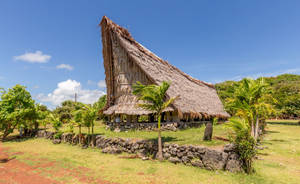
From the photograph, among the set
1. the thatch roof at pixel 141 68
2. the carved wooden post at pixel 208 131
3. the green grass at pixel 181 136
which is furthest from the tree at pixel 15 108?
the carved wooden post at pixel 208 131

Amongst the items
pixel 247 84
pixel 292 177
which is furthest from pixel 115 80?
pixel 292 177

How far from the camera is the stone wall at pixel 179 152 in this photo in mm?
6949

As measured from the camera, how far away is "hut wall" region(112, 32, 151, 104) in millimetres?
16500

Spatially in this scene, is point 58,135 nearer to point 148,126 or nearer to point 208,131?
point 148,126

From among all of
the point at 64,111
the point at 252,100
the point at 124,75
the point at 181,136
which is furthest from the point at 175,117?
the point at 64,111

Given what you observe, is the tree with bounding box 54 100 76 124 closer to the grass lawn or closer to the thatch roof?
the thatch roof

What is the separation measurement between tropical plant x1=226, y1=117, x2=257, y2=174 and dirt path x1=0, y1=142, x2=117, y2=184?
553cm

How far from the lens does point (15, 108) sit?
16156 mm

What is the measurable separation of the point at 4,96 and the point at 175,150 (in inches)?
678

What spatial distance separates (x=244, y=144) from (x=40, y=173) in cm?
897

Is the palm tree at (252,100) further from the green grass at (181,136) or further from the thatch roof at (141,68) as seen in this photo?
the thatch roof at (141,68)

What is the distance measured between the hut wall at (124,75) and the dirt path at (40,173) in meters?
9.00

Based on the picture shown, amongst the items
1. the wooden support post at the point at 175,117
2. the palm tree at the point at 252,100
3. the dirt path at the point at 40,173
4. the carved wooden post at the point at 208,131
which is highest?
the palm tree at the point at 252,100

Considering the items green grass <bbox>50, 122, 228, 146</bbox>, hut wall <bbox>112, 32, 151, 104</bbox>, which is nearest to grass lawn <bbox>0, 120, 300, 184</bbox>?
green grass <bbox>50, 122, 228, 146</bbox>
